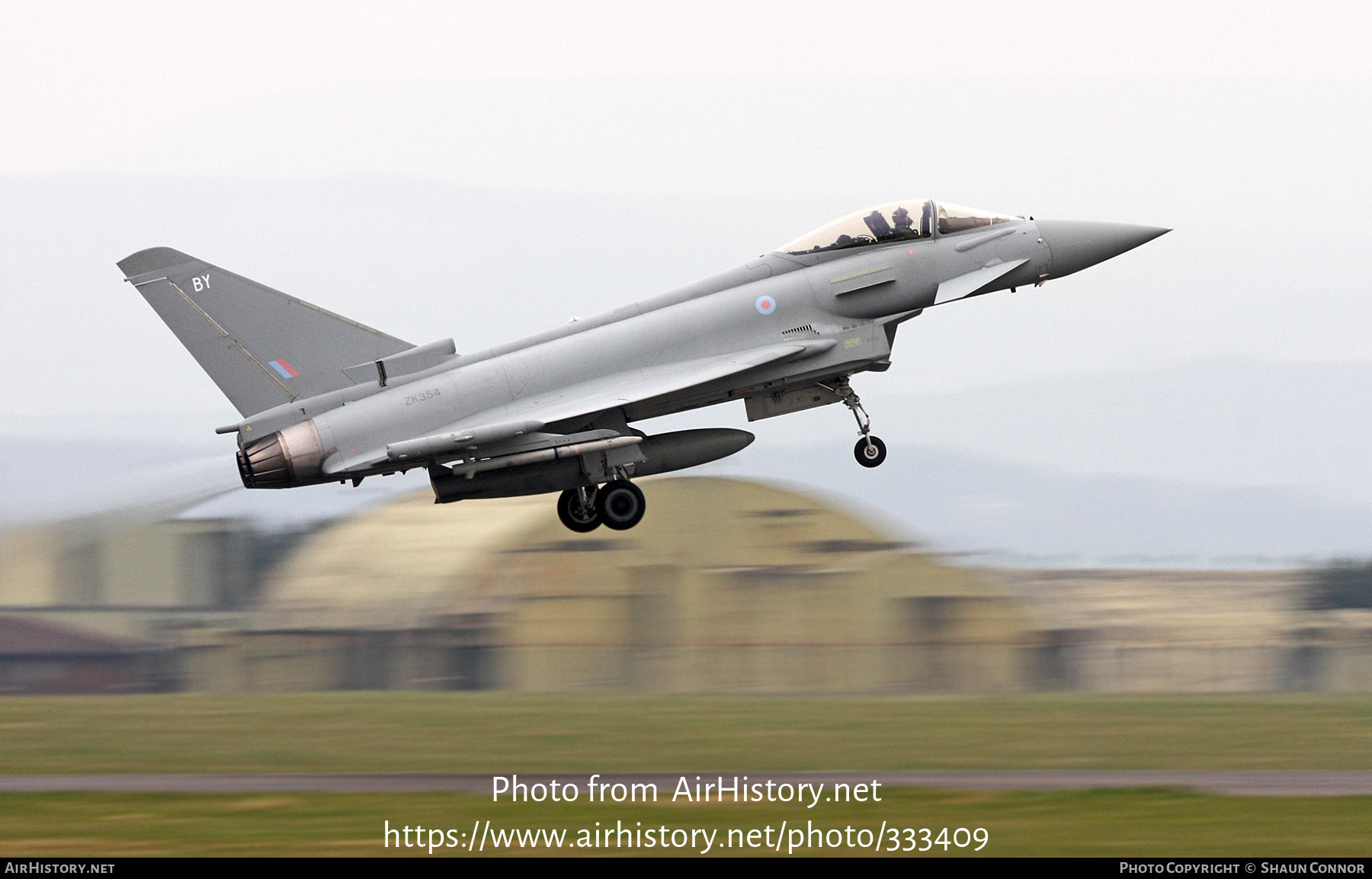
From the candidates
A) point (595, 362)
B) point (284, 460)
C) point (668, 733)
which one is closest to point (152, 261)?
point (284, 460)

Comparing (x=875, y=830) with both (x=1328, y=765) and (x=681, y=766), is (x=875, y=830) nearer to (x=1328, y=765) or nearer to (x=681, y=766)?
(x=681, y=766)

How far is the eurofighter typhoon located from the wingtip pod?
0.08ft

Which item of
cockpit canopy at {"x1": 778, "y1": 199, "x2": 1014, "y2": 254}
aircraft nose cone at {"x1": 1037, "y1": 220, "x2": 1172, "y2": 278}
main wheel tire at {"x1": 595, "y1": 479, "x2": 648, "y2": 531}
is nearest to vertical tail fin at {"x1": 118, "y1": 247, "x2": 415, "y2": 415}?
main wheel tire at {"x1": 595, "y1": 479, "x2": 648, "y2": 531}

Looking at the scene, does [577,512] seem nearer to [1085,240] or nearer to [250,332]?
[250,332]

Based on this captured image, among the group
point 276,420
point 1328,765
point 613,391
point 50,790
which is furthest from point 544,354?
point 1328,765

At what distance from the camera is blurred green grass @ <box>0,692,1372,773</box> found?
3162cm

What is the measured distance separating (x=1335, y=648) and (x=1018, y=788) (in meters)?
31.5

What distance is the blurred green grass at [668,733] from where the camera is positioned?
104 feet

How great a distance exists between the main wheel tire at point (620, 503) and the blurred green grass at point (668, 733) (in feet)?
28.2

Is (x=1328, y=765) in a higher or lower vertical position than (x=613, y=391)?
lower

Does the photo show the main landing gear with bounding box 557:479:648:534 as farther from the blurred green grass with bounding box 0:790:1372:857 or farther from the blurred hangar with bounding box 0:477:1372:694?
the blurred hangar with bounding box 0:477:1372:694

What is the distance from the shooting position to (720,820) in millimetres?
23109
